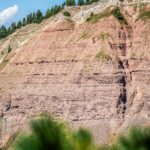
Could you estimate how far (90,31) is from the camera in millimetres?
110625

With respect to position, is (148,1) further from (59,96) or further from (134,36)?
(59,96)

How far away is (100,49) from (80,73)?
5344 millimetres

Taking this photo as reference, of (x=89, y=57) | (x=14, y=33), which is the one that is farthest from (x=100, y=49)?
(x=14, y=33)

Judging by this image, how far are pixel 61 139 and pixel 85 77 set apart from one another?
93693 millimetres

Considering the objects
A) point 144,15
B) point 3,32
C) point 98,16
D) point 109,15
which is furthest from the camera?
point 3,32

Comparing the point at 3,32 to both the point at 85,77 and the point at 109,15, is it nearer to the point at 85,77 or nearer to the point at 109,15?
the point at 109,15

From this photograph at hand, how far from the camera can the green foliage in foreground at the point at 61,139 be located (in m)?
9.67

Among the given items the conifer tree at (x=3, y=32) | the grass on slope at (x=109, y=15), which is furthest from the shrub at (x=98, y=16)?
the conifer tree at (x=3, y=32)

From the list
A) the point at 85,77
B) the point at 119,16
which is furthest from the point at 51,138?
the point at 119,16

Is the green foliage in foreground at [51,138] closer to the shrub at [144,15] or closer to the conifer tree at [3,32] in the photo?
the shrub at [144,15]

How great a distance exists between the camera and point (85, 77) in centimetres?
10356

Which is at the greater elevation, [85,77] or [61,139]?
[61,139]

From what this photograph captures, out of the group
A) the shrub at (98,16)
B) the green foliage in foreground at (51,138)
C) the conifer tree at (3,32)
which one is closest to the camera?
the green foliage in foreground at (51,138)

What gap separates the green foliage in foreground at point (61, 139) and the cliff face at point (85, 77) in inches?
3278
